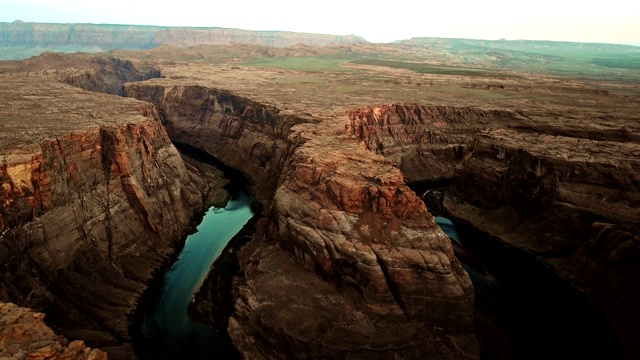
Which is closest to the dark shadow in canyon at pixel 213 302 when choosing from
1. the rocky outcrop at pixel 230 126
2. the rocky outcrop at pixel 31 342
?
the rocky outcrop at pixel 31 342

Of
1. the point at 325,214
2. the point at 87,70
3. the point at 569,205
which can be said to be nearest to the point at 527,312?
the point at 569,205

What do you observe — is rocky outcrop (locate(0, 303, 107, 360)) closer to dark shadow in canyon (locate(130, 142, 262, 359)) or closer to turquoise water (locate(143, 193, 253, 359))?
dark shadow in canyon (locate(130, 142, 262, 359))

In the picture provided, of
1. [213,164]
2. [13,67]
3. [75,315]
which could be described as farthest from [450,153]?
[13,67]

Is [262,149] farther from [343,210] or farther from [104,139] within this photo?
[343,210]

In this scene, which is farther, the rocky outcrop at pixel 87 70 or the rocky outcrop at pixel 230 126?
the rocky outcrop at pixel 87 70

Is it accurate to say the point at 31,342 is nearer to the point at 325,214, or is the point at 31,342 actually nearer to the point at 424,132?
the point at 325,214

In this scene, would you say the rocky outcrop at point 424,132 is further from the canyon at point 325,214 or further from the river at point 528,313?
the river at point 528,313

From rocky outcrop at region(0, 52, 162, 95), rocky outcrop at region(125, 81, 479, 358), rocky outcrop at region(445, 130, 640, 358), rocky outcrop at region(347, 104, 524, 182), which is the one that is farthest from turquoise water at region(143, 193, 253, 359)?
rocky outcrop at region(0, 52, 162, 95)
